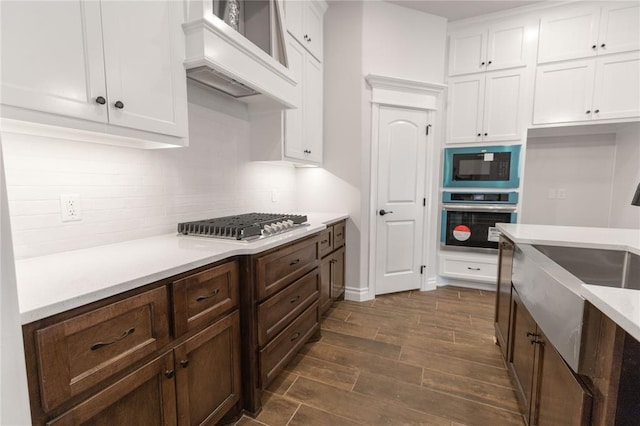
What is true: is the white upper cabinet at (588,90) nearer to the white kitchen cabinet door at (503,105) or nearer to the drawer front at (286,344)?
the white kitchen cabinet door at (503,105)

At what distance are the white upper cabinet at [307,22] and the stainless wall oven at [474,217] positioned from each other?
220cm

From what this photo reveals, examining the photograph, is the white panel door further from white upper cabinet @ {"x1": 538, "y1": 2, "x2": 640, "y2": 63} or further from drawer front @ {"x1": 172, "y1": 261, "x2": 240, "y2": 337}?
drawer front @ {"x1": 172, "y1": 261, "x2": 240, "y2": 337}

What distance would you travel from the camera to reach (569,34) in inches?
117

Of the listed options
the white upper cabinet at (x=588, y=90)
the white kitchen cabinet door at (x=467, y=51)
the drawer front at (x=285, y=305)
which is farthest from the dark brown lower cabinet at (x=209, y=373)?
the white upper cabinet at (x=588, y=90)

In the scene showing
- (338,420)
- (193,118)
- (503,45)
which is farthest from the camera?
(503,45)

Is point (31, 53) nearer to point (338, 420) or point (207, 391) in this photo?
point (207, 391)

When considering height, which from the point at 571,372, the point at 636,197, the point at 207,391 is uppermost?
the point at 636,197

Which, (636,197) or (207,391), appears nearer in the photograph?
(207,391)

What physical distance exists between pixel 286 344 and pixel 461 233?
2536mm

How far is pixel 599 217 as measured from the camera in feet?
11.0

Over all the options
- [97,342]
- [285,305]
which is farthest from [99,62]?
[285,305]

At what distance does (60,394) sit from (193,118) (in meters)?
1.60

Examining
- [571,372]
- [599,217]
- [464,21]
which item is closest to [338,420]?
[571,372]

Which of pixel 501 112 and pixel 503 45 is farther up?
pixel 503 45
